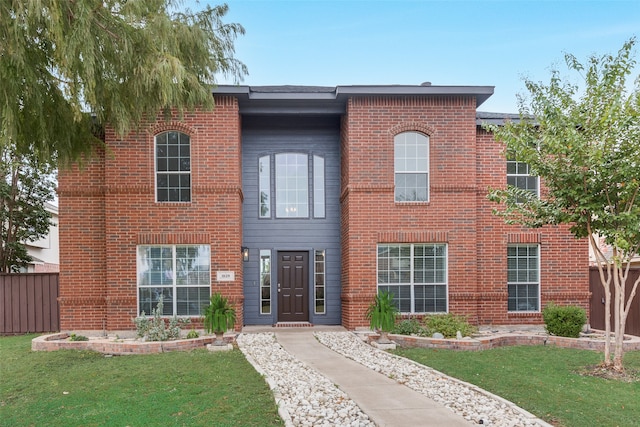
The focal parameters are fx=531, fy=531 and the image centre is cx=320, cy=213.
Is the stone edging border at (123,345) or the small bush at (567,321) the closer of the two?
the stone edging border at (123,345)

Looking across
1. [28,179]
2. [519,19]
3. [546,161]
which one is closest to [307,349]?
[546,161]

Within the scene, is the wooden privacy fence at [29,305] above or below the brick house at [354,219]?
below

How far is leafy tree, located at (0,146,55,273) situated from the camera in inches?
684

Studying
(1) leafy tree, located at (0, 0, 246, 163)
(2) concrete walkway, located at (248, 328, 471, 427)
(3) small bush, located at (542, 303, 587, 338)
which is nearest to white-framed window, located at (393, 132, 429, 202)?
(3) small bush, located at (542, 303, 587, 338)

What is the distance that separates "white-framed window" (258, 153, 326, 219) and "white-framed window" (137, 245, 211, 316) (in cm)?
220

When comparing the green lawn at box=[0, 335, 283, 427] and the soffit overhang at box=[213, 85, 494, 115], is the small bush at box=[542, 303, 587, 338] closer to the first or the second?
the soffit overhang at box=[213, 85, 494, 115]

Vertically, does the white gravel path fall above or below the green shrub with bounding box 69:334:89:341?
above

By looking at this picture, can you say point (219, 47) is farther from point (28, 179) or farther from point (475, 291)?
point (28, 179)

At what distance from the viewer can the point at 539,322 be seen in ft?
42.4

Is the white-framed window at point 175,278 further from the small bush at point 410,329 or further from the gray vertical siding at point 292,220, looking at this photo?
the small bush at point 410,329

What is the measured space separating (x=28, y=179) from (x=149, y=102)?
14.7 meters

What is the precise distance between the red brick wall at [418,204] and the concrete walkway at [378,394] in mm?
2878

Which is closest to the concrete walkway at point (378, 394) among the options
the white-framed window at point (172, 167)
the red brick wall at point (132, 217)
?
the red brick wall at point (132, 217)

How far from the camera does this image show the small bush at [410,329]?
11.3 m
